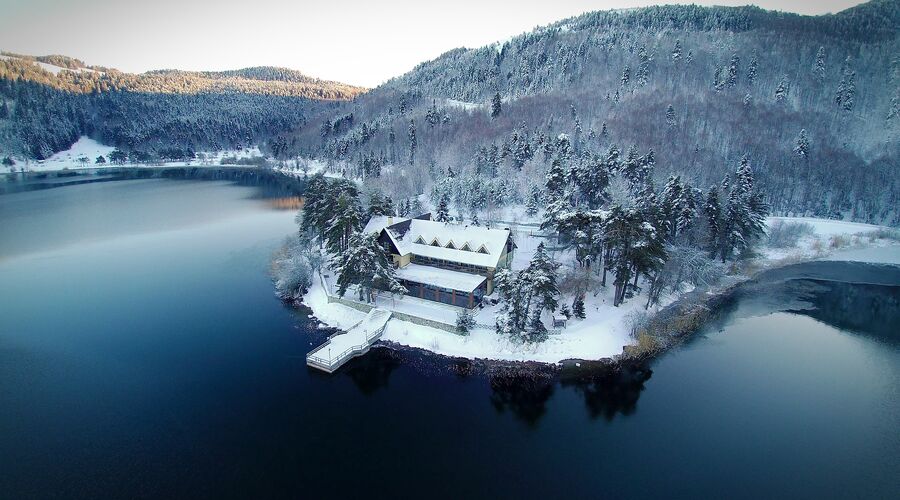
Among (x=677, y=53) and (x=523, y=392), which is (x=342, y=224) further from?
(x=677, y=53)

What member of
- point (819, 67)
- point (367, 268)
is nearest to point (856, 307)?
point (367, 268)

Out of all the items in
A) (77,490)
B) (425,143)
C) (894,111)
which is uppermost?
(894,111)

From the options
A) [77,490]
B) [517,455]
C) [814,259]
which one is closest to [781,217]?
[814,259]

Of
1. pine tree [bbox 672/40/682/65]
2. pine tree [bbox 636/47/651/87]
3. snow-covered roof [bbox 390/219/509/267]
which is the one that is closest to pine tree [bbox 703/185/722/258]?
snow-covered roof [bbox 390/219/509/267]

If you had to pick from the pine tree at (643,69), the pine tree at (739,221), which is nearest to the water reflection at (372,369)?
the pine tree at (739,221)

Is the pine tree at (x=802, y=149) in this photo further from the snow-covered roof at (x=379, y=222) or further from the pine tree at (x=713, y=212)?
the snow-covered roof at (x=379, y=222)

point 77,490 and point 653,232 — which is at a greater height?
point 653,232

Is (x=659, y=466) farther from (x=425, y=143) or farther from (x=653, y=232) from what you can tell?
(x=425, y=143)
